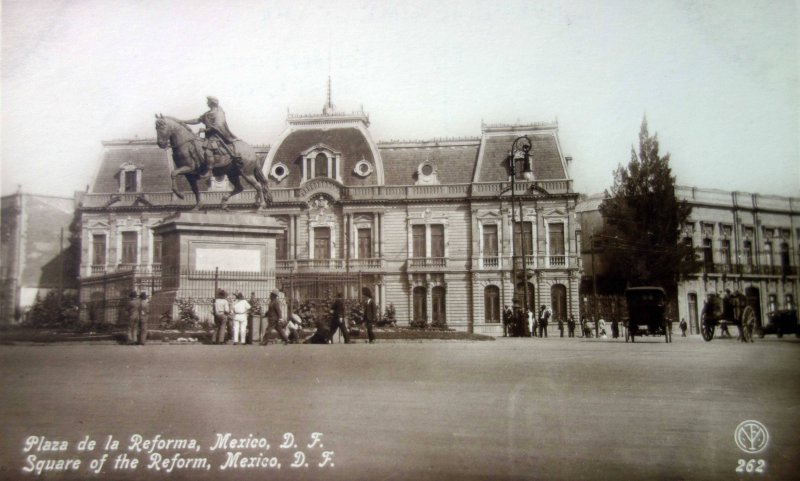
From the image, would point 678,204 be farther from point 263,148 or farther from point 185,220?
point 263,148

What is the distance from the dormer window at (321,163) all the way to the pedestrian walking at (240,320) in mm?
13744

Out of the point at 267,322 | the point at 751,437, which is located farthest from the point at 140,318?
the point at 751,437

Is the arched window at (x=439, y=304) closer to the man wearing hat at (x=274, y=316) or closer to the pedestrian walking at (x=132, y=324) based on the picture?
the man wearing hat at (x=274, y=316)

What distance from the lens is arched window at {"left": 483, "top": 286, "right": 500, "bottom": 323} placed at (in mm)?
18469

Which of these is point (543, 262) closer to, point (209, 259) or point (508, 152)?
point (508, 152)

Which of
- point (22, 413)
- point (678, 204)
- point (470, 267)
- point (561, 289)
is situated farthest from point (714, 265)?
point (22, 413)

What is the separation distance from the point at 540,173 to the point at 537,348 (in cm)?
1172

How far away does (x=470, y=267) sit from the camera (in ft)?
65.7

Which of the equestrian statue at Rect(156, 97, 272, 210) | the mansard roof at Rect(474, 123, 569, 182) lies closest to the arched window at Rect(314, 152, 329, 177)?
the mansard roof at Rect(474, 123, 569, 182)

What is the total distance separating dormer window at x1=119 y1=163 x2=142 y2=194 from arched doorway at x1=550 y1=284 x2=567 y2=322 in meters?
12.5

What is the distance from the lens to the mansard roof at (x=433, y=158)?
23.8 metres

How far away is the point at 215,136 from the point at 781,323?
30.9 ft

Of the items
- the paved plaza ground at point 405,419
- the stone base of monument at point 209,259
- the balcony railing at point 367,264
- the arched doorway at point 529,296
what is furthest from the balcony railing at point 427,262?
the paved plaza ground at point 405,419

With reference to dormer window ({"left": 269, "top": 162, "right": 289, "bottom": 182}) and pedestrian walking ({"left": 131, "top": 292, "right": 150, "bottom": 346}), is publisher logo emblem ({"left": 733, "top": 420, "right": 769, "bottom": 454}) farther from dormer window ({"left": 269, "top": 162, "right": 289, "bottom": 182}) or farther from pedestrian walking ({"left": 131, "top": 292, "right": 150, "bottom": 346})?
dormer window ({"left": 269, "top": 162, "right": 289, "bottom": 182})
